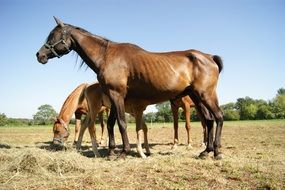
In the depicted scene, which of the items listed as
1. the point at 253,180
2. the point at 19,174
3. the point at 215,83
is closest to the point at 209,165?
the point at 253,180

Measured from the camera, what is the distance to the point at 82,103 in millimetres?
13188

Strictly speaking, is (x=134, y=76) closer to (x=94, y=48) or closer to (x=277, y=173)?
(x=94, y=48)

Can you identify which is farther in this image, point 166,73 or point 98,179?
point 166,73

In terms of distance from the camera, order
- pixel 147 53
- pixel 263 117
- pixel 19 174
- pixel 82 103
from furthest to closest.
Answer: pixel 263 117
pixel 82 103
pixel 147 53
pixel 19 174

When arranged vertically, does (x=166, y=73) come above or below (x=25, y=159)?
above

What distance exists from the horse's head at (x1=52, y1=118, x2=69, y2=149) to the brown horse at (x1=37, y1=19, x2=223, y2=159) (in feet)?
9.89

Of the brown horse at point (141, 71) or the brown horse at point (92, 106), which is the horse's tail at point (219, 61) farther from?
the brown horse at point (92, 106)

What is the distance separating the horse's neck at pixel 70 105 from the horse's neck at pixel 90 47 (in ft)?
10.9

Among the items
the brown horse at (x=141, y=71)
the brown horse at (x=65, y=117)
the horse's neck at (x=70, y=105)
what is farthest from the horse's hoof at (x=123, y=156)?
the horse's neck at (x=70, y=105)

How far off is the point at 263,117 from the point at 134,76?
280 feet

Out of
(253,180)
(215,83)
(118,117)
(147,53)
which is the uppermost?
(147,53)

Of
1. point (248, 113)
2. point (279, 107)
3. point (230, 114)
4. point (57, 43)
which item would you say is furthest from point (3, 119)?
point (279, 107)

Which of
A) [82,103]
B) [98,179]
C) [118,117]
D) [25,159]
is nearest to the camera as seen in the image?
[98,179]

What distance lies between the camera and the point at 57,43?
8414 mm
